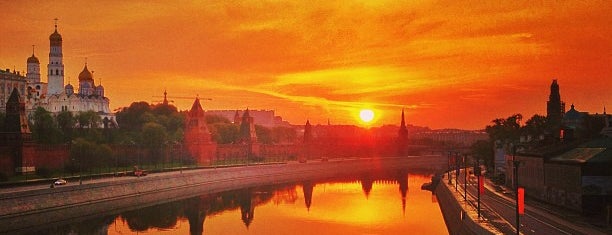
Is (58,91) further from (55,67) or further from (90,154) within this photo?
(90,154)

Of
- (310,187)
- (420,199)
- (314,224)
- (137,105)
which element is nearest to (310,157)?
(137,105)

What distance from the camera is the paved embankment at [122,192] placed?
161 ft

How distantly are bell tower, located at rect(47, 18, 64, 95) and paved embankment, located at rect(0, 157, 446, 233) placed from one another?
6864 centimetres

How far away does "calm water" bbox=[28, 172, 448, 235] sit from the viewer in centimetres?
5184

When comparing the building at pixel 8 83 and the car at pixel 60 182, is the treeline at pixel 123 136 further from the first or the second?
the building at pixel 8 83

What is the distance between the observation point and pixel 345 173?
133m

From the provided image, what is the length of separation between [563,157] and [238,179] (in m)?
53.5

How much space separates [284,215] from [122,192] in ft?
49.5

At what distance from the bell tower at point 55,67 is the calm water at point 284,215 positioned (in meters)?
85.5

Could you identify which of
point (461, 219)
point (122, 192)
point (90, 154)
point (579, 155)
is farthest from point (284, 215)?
point (90, 154)

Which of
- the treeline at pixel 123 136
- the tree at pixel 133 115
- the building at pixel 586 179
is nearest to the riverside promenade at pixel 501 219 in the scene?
the building at pixel 586 179

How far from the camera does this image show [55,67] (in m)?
159

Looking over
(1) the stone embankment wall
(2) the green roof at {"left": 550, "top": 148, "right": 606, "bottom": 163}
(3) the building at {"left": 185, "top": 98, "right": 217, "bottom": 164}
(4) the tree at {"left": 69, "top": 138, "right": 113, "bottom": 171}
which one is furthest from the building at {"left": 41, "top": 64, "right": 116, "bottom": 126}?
(2) the green roof at {"left": 550, "top": 148, "right": 606, "bottom": 163}

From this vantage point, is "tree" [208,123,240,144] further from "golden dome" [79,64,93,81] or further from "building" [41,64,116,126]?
"golden dome" [79,64,93,81]
